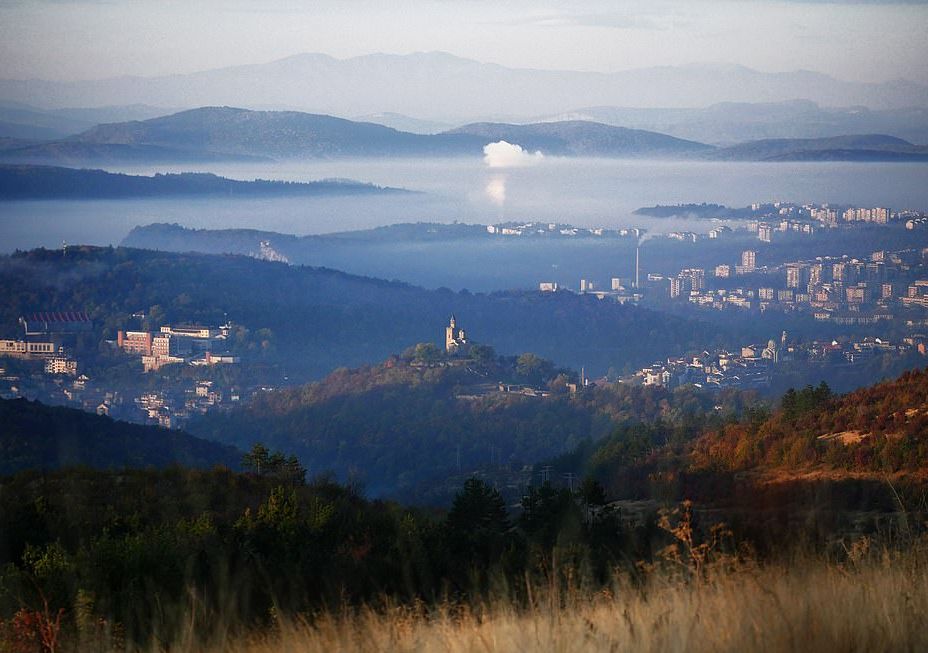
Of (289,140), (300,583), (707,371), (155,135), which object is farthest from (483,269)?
(300,583)

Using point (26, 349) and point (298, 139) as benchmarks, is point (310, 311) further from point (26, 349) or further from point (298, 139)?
point (298, 139)

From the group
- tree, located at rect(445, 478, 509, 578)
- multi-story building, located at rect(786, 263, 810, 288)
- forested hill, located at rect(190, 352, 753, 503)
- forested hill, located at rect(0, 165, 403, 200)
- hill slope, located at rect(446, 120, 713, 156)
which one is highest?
hill slope, located at rect(446, 120, 713, 156)

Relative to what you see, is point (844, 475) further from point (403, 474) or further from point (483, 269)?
point (483, 269)

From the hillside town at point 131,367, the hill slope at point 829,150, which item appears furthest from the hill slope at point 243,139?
the hillside town at point 131,367

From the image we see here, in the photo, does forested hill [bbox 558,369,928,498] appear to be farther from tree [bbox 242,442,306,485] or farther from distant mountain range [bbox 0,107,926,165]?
distant mountain range [bbox 0,107,926,165]

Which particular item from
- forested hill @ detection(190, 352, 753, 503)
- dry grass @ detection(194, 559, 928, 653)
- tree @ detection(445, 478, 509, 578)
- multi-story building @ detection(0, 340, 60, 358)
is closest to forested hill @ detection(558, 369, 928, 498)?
tree @ detection(445, 478, 509, 578)

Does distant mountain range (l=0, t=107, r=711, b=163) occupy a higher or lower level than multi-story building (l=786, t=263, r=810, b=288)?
higher

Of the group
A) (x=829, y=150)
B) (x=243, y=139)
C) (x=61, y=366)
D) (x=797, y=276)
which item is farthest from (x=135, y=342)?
(x=829, y=150)
